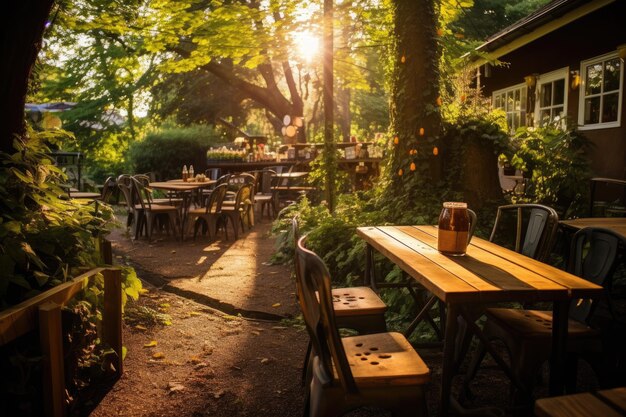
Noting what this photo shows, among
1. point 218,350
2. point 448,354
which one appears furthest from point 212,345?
point 448,354

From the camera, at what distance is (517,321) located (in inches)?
108

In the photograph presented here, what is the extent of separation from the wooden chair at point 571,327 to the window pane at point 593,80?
729 cm

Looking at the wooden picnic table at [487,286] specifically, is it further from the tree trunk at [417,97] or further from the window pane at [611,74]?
the window pane at [611,74]

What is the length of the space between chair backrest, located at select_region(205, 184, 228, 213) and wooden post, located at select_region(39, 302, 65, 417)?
20.4ft

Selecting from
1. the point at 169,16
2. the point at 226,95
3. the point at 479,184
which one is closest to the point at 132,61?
the point at 169,16

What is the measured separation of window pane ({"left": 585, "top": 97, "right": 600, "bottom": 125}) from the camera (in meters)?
8.99

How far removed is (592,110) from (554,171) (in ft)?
10.8

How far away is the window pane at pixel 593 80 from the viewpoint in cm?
887

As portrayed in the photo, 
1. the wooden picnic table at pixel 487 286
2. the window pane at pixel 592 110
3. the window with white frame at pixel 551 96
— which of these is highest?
the window with white frame at pixel 551 96

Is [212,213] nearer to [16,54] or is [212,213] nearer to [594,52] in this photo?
[16,54]

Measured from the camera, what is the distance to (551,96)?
422 inches

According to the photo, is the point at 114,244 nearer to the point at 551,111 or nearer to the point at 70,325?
the point at 70,325

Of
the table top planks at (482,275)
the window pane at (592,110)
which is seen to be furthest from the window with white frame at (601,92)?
the table top planks at (482,275)

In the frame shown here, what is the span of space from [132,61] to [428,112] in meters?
7.51
